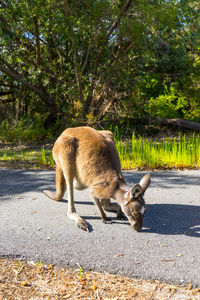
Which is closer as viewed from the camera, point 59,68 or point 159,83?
point 59,68

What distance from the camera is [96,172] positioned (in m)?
3.47

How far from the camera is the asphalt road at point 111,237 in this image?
2.79 metres

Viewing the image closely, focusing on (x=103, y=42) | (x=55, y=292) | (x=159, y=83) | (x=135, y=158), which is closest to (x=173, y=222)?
(x=55, y=292)

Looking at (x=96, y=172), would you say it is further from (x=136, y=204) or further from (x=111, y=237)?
(x=111, y=237)

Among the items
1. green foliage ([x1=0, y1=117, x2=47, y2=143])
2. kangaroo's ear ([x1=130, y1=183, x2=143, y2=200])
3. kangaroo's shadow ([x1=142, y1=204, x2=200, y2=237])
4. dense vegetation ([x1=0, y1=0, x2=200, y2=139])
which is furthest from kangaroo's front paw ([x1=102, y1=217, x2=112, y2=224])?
green foliage ([x1=0, y1=117, x2=47, y2=143])

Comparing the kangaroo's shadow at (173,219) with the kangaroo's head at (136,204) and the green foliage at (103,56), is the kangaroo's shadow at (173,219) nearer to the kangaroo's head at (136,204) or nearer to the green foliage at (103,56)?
the kangaroo's head at (136,204)

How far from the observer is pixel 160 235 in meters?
3.35

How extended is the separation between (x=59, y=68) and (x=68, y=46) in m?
0.84

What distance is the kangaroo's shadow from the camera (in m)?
3.47

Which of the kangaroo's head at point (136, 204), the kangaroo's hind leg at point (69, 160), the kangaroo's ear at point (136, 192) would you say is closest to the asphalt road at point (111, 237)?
the kangaroo's hind leg at point (69, 160)

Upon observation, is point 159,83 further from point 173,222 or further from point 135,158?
point 173,222

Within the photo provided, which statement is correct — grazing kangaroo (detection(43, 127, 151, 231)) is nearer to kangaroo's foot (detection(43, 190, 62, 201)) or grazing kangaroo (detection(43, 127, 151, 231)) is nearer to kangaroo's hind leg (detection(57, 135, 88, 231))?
kangaroo's hind leg (detection(57, 135, 88, 231))

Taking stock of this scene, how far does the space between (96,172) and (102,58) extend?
7.71m

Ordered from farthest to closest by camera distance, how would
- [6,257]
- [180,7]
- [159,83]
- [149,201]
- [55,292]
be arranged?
[159,83]
[180,7]
[149,201]
[6,257]
[55,292]
